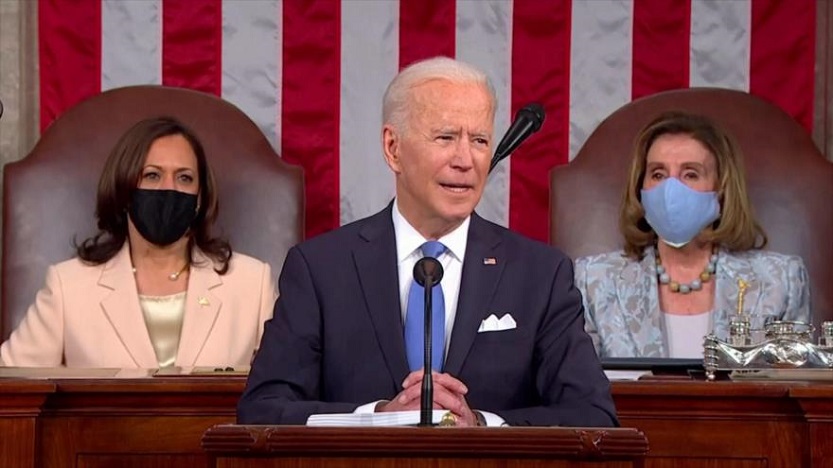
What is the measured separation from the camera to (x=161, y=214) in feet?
16.9

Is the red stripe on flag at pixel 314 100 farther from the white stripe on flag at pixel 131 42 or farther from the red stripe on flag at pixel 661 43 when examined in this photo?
→ the red stripe on flag at pixel 661 43

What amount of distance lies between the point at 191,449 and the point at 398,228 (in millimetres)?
855

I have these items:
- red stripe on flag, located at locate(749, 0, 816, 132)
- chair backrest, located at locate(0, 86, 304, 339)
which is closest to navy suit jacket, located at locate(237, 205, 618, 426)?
chair backrest, located at locate(0, 86, 304, 339)

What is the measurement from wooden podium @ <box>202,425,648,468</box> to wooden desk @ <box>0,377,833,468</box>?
1.17m

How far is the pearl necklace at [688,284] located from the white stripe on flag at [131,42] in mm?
2024

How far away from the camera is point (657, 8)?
6.00 metres

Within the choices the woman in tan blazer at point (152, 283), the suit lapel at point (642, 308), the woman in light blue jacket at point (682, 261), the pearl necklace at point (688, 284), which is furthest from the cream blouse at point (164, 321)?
the pearl necklace at point (688, 284)

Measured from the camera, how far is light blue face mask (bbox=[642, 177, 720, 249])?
508cm

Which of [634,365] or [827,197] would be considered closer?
[634,365]

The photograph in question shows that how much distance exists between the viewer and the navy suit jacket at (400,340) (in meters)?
3.41

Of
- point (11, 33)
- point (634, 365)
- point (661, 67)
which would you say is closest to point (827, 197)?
point (661, 67)

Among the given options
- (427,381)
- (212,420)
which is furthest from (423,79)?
(212,420)

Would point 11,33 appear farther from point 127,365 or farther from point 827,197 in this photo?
point 827,197

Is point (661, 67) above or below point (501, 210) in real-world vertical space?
above
